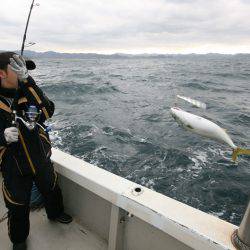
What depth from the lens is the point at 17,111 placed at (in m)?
2.55

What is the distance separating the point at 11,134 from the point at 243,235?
1.76m

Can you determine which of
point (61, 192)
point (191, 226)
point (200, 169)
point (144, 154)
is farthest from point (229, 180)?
point (191, 226)

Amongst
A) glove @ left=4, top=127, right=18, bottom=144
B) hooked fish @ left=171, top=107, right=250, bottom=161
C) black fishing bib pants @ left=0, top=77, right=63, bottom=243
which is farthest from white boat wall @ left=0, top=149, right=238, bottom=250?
glove @ left=4, top=127, right=18, bottom=144

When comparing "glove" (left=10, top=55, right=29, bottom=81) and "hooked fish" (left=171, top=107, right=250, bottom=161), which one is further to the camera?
"glove" (left=10, top=55, right=29, bottom=81)

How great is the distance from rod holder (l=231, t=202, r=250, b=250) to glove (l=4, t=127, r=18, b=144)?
1.71m

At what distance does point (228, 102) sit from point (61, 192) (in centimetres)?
1154

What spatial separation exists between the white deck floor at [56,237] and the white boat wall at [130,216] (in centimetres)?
2

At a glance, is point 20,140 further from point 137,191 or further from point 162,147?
point 162,147

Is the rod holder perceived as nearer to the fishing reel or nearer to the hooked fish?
the hooked fish

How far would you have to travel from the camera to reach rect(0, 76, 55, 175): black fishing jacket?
248 centimetres

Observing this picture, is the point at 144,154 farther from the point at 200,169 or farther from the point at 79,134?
the point at 79,134

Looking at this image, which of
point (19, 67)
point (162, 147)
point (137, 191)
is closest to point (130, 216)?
point (137, 191)

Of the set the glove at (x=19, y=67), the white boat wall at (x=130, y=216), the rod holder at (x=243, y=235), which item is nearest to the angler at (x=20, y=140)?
the glove at (x=19, y=67)

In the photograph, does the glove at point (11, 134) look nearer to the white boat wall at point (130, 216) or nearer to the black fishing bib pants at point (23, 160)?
the black fishing bib pants at point (23, 160)
